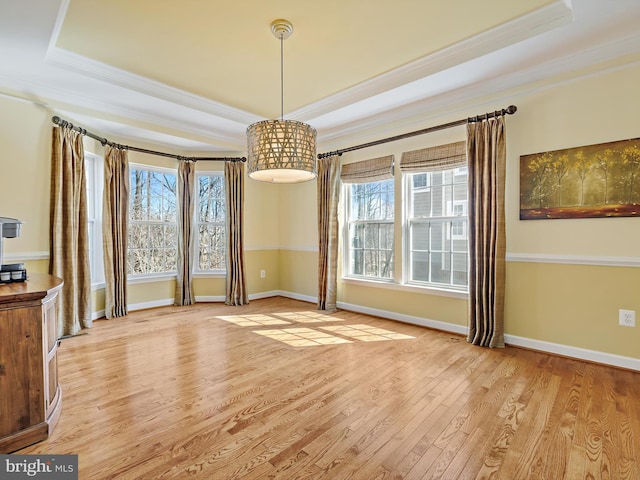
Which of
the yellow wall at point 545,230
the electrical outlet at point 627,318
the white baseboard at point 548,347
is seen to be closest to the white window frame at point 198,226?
the yellow wall at point 545,230

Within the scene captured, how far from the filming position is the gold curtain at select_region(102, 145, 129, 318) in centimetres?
430

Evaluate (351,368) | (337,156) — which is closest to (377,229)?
(337,156)

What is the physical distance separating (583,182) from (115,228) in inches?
210

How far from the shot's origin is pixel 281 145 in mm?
2463

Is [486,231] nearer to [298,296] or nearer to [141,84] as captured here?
[298,296]

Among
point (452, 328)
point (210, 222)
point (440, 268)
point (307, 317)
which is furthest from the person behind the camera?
point (210, 222)

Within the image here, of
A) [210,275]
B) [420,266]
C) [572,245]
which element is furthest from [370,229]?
[210,275]

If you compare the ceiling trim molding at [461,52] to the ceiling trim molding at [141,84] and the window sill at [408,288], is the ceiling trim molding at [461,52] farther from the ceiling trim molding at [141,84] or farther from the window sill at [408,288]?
the window sill at [408,288]

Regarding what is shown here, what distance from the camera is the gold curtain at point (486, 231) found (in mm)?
3221

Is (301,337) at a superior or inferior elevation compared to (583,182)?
Answer: inferior

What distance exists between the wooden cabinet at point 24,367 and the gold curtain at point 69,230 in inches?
77.4

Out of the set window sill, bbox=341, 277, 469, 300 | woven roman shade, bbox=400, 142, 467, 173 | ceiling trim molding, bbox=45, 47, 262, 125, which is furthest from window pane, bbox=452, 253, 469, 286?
ceiling trim molding, bbox=45, 47, 262, 125

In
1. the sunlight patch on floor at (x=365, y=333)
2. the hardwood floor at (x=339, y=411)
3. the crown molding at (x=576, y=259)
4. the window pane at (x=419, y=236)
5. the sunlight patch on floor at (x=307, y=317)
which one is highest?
the window pane at (x=419, y=236)

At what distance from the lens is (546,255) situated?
3.07 m
